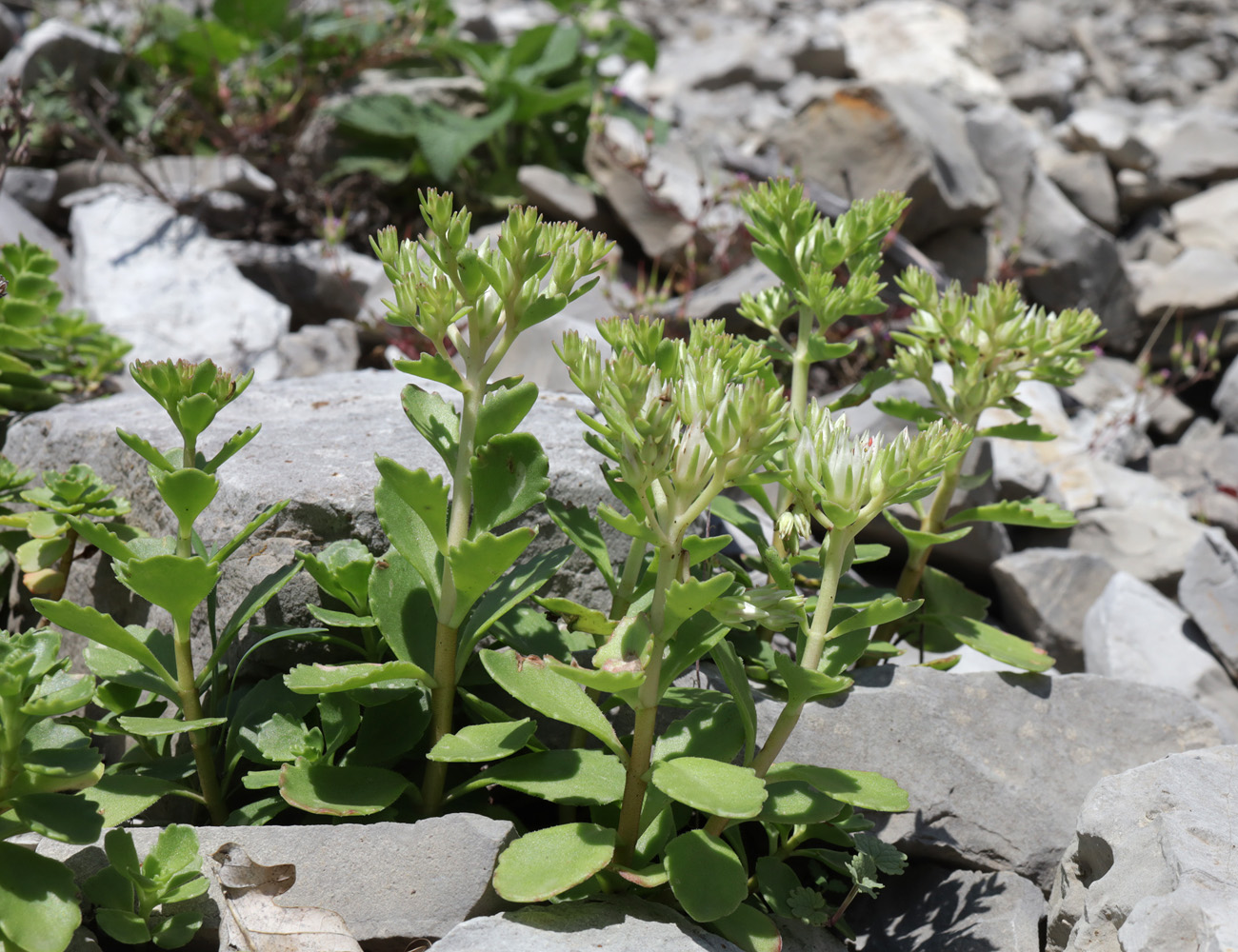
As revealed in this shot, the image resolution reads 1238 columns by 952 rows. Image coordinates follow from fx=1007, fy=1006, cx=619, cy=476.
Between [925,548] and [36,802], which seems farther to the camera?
[925,548]

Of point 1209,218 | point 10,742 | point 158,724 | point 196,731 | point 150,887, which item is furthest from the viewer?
point 1209,218

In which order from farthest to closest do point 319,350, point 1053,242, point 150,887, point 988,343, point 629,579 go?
1. point 1053,242
2. point 319,350
3. point 988,343
4. point 629,579
5. point 150,887

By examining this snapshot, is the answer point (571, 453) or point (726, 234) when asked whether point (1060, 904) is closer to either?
point (571, 453)

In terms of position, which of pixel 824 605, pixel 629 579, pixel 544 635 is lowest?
pixel 544 635

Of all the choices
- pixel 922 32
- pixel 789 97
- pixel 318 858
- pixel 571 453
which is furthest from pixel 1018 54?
pixel 318 858

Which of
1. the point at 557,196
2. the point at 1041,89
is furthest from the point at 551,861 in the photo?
the point at 1041,89

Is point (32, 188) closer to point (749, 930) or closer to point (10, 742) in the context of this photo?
point (10, 742)

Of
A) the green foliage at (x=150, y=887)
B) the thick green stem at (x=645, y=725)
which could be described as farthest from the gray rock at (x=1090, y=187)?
the green foliage at (x=150, y=887)
